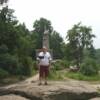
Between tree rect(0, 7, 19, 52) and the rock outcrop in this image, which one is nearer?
the rock outcrop

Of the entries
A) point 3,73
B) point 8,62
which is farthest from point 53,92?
point 8,62

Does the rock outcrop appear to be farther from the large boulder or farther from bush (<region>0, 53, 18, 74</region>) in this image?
bush (<region>0, 53, 18, 74</region>)

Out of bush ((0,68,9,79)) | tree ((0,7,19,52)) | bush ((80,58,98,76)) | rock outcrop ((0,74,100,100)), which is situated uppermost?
tree ((0,7,19,52))

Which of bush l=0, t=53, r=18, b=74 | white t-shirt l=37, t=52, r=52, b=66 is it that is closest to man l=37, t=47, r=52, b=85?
white t-shirt l=37, t=52, r=52, b=66

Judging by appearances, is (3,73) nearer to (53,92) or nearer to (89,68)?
(89,68)

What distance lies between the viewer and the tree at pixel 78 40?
5262 centimetres

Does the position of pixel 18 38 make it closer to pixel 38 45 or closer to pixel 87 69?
pixel 87 69

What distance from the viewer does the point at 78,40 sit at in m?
53.3

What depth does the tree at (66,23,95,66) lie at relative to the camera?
5262 centimetres

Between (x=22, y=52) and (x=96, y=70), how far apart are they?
333 inches

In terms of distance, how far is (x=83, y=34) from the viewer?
52719mm

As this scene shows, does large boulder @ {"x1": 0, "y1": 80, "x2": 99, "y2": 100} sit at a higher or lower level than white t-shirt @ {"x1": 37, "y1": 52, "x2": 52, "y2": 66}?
lower

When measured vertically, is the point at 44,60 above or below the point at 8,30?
below

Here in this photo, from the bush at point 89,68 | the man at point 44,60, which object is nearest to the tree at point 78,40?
the bush at point 89,68
